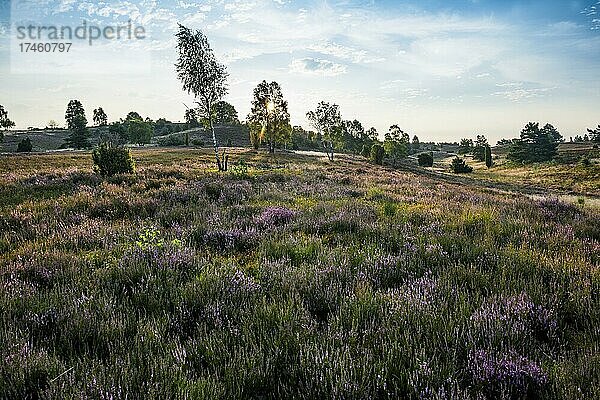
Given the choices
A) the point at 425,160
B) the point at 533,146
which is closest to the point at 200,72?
the point at 425,160

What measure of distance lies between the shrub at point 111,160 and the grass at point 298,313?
38.2 ft

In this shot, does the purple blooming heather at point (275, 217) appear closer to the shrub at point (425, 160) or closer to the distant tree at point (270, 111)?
the distant tree at point (270, 111)

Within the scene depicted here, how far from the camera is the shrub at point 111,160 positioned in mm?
17870

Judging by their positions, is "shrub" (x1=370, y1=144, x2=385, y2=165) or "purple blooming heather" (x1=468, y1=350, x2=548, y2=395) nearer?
"purple blooming heather" (x1=468, y1=350, x2=548, y2=395)

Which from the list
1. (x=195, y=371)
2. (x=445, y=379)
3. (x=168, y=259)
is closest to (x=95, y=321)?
(x=195, y=371)

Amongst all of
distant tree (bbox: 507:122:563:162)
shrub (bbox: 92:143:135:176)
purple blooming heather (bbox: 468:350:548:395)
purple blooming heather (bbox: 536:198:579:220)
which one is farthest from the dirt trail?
distant tree (bbox: 507:122:563:162)

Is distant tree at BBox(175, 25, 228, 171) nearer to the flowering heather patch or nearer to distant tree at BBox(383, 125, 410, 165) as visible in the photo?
the flowering heather patch

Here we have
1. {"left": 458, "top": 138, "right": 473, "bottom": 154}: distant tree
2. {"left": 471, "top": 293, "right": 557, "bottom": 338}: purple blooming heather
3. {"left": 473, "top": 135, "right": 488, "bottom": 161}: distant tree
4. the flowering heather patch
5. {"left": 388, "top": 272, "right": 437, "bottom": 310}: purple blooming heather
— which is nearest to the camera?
{"left": 471, "top": 293, "right": 557, "bottom": 338}: purple blooming heather

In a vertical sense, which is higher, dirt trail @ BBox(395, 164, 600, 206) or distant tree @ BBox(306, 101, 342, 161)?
distant tree @ BBox(306, 101, 342, 161)

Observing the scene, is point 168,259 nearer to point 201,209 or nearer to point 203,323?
point 203,323

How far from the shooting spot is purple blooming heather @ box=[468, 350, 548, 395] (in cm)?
251

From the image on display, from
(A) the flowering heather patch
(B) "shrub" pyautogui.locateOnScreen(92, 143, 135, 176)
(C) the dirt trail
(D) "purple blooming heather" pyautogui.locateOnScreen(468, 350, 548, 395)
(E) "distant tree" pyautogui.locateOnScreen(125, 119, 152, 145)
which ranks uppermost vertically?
(E) "distant tree" pyautogui.locateOnScreen(125, 119, 152, 145)

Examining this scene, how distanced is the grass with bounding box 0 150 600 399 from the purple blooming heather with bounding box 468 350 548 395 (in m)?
0.01

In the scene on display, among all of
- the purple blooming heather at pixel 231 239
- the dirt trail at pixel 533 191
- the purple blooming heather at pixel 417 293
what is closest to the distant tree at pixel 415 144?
the dirt trail at pixel 533 191
